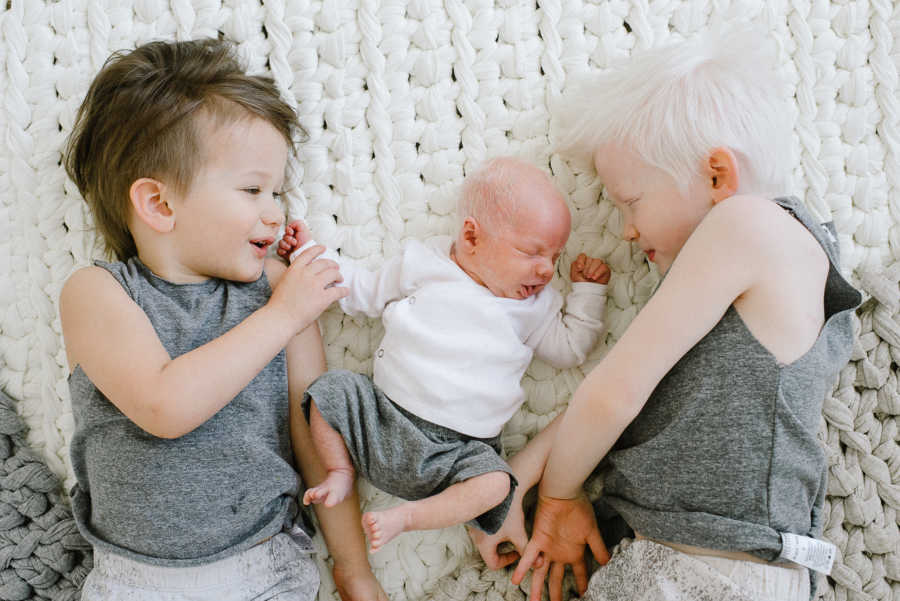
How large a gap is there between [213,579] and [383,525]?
269 mm

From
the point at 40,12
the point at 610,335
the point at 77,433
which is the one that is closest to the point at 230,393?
the point at 77,433

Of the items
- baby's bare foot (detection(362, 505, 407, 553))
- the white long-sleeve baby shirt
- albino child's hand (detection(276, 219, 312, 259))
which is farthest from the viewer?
albino child's hand (detection(276, 219, 312, 259))

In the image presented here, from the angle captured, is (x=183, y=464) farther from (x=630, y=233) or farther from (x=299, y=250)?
(x=630, y=233)

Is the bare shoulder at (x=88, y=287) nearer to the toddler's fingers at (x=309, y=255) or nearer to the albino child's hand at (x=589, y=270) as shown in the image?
the toddler's fingers at (x=309, y=255)

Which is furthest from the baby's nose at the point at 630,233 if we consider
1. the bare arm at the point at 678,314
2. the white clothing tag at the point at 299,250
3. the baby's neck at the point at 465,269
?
the white clothing tag at the point at 299,250

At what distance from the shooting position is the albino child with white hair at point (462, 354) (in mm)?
1012

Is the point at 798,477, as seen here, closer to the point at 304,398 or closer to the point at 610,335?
the point at 610,335

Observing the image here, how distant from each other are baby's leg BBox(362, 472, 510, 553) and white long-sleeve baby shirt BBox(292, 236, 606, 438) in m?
0.08

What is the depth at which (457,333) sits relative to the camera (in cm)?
105

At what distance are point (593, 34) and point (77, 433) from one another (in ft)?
3.10

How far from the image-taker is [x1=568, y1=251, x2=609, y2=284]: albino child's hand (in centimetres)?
112

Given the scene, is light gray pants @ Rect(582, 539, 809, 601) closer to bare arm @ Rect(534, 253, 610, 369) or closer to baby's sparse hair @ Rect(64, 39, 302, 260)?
bare arm @ Rect(534, 253, 610, 369)

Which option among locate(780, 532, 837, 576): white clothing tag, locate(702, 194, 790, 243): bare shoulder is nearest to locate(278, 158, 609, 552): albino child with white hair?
locate(702, 194, 790, 243): bare shoulder

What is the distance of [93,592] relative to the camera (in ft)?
3.39
